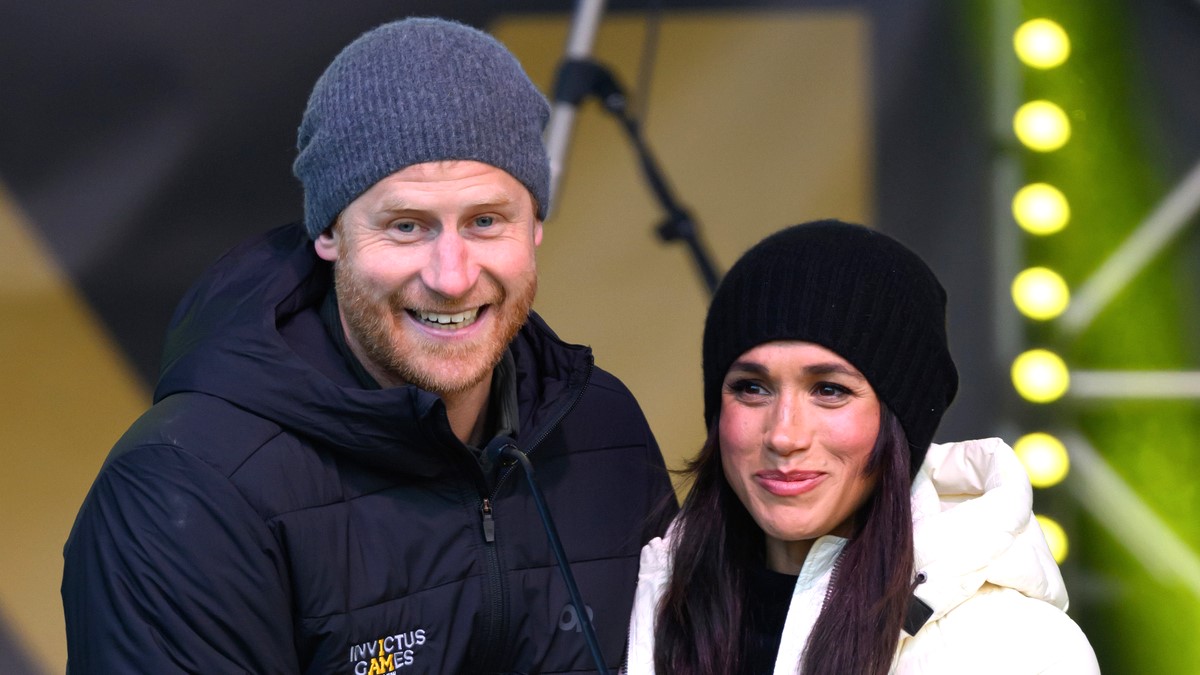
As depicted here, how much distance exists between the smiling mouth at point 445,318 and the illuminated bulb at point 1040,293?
55.9 inches

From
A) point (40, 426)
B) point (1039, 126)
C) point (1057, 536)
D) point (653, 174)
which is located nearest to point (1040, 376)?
point (1057, 536)

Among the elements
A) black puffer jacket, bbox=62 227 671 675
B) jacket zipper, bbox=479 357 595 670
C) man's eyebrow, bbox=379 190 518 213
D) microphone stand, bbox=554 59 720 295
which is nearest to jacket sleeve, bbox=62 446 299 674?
black puffer jacket, bbox=62 227 671 675

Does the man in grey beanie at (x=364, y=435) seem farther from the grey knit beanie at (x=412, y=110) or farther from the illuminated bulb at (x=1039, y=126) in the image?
the illuminated bulb at (x=1039, y=126)

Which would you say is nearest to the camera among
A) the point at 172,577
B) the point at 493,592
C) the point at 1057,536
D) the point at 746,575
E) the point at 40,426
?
the point at 172,577

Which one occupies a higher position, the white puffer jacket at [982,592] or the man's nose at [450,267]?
the man's nose at [450,267]

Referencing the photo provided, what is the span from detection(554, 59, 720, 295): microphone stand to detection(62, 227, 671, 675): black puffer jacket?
869 mm

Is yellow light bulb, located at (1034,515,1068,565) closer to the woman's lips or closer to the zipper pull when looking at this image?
the woman's lips

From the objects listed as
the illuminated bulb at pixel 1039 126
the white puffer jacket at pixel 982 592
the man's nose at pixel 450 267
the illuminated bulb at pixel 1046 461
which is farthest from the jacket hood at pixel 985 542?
the illuminated bulb at pixel 1039 126

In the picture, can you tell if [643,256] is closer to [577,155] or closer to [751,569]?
[577,155]

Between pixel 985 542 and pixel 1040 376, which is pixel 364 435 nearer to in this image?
pixel 985 542

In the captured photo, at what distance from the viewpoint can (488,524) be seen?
1777 millimetres

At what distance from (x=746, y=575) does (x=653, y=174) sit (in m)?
1.10

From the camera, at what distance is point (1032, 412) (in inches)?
110

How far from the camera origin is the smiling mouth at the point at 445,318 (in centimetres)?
174
